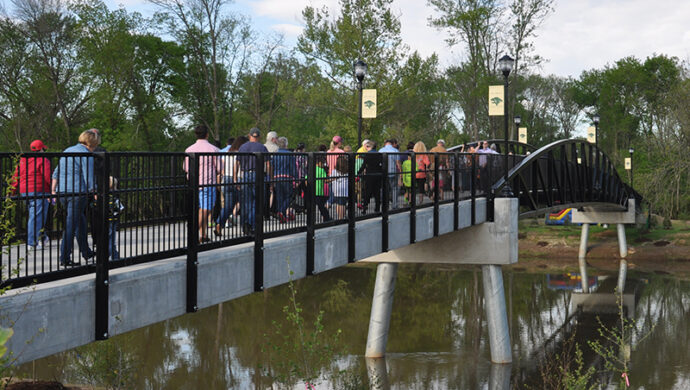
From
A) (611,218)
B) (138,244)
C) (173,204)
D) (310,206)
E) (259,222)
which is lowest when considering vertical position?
(611,218)

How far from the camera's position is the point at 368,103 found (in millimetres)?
20156

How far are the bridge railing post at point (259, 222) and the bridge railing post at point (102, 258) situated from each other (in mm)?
2475

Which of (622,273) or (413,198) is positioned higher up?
(413,198)

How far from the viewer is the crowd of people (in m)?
6.30

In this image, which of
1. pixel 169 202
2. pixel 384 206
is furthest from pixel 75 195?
pixel 384 206

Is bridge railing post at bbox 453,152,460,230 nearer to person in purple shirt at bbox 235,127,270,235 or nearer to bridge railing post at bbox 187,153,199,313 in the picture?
person in purple shirt at bbox 235,127,270,235

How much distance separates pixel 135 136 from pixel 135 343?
67.9 feet

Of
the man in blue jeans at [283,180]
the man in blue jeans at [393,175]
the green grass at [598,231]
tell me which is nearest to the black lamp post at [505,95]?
the man in blue jeans at [393,175]

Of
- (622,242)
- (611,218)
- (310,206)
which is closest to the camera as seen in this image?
(310,206)

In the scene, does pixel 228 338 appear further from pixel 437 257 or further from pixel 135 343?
pixel 437 257

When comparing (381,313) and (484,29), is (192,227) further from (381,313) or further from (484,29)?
(484,29)

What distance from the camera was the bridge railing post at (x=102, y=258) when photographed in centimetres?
642

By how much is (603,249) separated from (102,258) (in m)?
44.0

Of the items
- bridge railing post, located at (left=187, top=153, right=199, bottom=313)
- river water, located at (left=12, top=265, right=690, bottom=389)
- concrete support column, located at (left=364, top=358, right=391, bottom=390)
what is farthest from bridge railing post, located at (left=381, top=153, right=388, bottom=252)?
concrete support column, located at (left=364, top=358, right=391, bottom=390)
